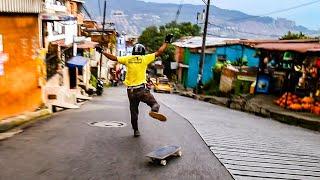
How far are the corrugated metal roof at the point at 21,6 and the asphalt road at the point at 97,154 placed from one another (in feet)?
10.6

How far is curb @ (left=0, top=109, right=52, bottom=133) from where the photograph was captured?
31.2ft

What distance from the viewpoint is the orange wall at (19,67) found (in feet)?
34.4

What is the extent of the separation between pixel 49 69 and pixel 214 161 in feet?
53.6

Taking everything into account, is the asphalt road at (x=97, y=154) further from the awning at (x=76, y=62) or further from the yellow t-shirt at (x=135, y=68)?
the awning at (x=76, y=62)

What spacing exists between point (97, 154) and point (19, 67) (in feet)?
17.4

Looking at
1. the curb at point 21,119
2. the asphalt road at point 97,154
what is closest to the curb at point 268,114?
the asphalt road at point 97,154

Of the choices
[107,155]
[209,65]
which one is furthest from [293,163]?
[209,65]

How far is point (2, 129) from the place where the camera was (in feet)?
30.1

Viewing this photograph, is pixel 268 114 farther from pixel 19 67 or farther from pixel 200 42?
pixel 200 42

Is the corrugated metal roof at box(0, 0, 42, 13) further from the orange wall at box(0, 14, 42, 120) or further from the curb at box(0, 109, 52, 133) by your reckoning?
the curb at box(0, 109, 52, 133)

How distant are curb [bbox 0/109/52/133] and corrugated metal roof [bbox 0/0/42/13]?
292cm

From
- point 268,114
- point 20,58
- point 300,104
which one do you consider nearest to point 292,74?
point 300,104

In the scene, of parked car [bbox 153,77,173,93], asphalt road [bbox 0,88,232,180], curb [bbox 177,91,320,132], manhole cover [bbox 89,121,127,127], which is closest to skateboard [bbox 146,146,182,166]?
asphalt road [bbox 0,88,232,180]

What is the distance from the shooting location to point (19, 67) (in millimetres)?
11227
